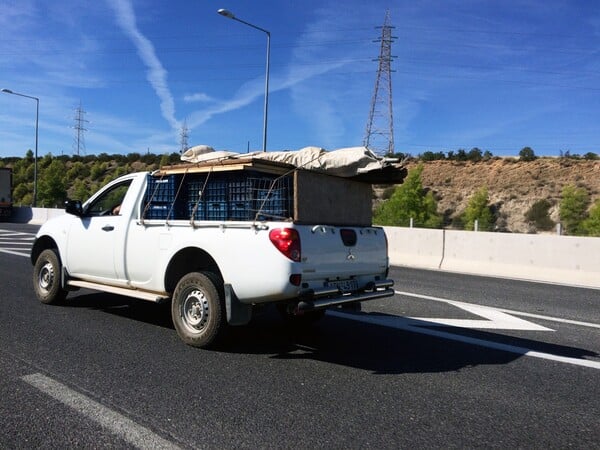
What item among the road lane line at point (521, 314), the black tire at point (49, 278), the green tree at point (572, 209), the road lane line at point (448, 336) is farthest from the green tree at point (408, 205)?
the black tire at point (49, 278)

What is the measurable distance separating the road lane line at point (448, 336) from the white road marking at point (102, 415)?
397 cm

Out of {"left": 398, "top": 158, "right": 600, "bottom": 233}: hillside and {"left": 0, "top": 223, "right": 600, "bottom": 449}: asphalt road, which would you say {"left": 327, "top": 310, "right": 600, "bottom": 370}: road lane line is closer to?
{"left": 0, "top": 223, "right": 600, "bottom": 449}: asphalt road

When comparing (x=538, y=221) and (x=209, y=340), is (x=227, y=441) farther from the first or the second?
(x=538, y=221)

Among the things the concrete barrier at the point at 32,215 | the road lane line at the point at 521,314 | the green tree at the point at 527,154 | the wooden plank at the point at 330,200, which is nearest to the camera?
the wooden plank at the point at 330,200

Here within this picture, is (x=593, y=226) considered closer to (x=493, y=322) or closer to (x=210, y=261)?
(x=493, y=322)

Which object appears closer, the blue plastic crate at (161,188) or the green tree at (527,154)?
the blue plastic crate at (161,188)

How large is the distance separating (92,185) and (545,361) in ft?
273

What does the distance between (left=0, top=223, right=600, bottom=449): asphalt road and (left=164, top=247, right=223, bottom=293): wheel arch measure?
66 centimetres

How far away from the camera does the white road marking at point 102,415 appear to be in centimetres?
325

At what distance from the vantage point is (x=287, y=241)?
4.74 m

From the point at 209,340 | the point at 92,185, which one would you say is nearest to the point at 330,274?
the point at 209,340

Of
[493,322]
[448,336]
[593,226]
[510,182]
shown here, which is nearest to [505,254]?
[493,322]

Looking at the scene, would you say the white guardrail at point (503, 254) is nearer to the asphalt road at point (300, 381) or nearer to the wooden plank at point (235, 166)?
the asphalt road at point (300, 381)

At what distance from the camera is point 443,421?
3709mm
